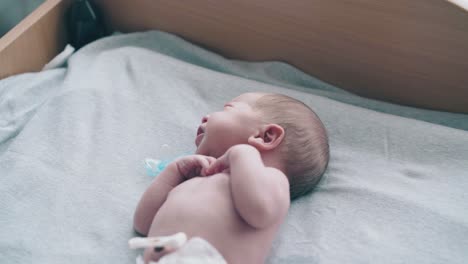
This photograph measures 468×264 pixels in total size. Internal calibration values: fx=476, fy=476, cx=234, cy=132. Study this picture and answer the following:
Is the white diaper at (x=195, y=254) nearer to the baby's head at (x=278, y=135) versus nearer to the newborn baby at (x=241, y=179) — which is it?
the newborn baby at (x=241, y=179)

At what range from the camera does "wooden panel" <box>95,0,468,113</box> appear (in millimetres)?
1041

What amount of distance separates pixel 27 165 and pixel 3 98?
0.22 m

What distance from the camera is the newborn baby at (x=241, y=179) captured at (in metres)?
0.77

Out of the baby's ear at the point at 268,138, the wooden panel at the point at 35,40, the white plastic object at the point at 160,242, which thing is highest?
the wooden panel at the point at 35,40

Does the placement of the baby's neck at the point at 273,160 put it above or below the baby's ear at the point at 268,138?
below

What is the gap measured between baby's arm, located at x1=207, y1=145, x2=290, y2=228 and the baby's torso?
21 millimetres

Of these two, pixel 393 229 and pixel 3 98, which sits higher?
pixel 3 98

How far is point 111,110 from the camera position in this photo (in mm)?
1090

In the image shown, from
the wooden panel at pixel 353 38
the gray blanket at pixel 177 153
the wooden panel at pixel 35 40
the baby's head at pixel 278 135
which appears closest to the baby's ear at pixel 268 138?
the baby's head at pixel 278 135

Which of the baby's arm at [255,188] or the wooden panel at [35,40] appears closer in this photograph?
the baby's arm at [255,188]

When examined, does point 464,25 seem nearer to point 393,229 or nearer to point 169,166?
point 393,229

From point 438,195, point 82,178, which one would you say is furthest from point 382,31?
point 82,178

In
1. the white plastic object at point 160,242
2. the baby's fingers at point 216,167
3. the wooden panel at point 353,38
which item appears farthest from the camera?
the wooden panel at point 353,38

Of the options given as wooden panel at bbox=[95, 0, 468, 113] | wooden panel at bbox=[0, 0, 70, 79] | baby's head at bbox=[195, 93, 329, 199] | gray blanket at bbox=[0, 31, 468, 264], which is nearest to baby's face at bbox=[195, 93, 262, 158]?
baby's head at bbox=[195, 93, 329, 199]
